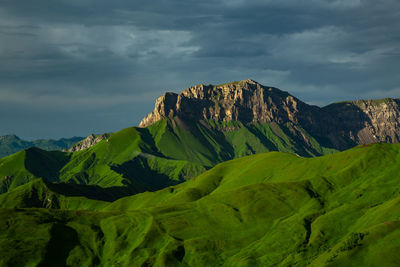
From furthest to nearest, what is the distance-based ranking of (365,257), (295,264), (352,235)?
(295,264), (352,235), (365,257)

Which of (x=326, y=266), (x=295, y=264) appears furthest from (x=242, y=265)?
(x=326, y=266)

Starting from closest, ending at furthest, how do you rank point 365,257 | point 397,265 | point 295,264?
point 397,265 < point 365,257 < point 295,264

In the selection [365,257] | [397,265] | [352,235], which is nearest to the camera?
[397,265]

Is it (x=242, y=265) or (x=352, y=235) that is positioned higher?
(x=352, y=235)

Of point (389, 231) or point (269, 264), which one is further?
point (269, 264)

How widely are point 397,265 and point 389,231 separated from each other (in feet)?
70.5

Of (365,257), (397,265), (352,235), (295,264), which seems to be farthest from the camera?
(295,264)

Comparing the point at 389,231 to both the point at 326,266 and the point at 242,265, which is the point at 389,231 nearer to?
the point at 326,266

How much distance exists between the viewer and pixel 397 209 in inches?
7702

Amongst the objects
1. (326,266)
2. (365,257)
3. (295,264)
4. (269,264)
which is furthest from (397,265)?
(269,264)

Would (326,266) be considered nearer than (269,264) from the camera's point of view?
Yes

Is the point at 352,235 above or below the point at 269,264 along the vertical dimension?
above

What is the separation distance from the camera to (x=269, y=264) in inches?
7830

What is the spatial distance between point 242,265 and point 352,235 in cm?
5547
